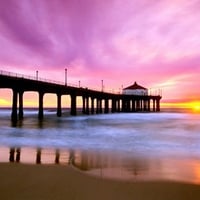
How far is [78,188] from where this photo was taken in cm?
612

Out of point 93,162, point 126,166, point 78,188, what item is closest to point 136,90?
point 93,162

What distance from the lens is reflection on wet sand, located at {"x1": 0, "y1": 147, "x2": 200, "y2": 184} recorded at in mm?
7344

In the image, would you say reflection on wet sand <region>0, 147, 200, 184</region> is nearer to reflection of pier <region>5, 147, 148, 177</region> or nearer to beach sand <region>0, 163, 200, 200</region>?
reflection of pier <region>5, 147, 148, 177</region>

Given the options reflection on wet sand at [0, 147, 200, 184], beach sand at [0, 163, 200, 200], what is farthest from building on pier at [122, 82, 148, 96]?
beach sand at [0, 163, 200, 200]

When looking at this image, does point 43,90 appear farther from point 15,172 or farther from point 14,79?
point 15,172

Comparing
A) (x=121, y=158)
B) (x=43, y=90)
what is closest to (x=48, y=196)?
(x=121, y=158)

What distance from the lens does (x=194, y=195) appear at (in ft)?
18.7

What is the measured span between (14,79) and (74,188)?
→ 30793 mm

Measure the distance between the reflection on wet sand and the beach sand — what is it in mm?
588

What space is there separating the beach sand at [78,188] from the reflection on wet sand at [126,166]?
588 millimetres

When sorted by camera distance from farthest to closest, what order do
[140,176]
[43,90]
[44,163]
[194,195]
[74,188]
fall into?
[43,90] → [44,163] → [140,176] → [74,188] → [194,195]

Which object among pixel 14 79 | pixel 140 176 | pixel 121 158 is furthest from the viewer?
pixel 14 79

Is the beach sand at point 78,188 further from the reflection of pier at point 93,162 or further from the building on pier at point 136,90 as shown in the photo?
the building on pier at point 136,90

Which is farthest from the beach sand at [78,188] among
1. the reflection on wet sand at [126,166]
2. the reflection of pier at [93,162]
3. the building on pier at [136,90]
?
the building on pier at [136,90]
